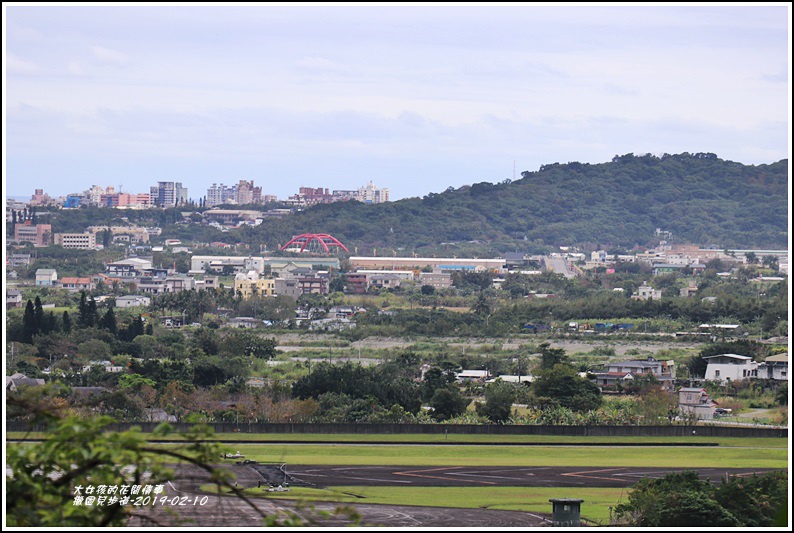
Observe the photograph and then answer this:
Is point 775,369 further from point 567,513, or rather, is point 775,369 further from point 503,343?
point 567,513

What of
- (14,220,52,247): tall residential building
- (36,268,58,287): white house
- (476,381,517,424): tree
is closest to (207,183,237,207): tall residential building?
(14,220,52,247): tall residential building

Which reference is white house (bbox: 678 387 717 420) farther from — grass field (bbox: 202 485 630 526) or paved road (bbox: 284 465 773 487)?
grass field (bbox: 202 485 630 526)

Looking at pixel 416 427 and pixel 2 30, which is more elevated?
pixel 2 30

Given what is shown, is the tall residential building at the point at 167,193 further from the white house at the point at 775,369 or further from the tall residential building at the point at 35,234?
the white house at the point at 775,369

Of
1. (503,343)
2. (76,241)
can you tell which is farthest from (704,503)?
(76,241)

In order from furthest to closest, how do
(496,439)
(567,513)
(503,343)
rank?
(503,343)
(496,439)
(567,513)

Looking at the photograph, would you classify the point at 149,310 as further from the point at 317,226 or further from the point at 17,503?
the point at 317,226

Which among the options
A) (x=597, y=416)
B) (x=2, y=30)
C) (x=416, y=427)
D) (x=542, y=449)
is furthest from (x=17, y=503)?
(x=597, y=416)
